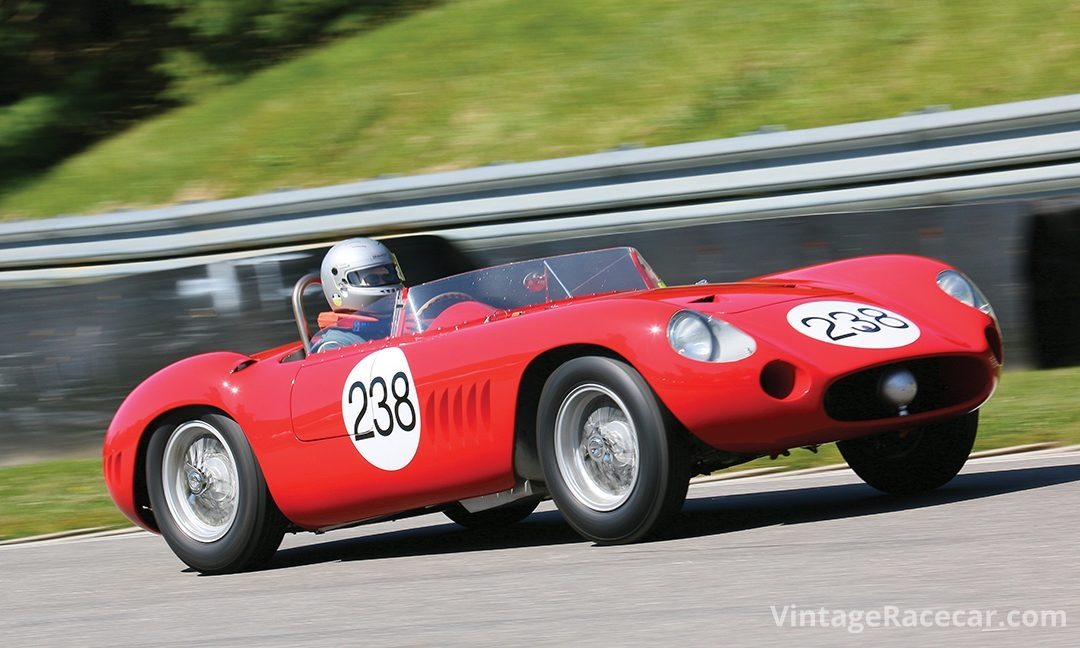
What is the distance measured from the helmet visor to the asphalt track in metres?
1.15

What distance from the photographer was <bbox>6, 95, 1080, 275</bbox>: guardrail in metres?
8.70

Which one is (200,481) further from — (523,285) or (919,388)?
(919,388)

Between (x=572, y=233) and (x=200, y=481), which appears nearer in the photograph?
(x=200, y=481)

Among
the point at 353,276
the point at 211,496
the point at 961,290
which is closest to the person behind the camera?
the point at 961,290

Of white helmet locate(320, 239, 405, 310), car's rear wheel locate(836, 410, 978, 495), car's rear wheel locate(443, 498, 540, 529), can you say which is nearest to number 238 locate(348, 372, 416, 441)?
car's rear wheel locate(443, 498, 540, 529)

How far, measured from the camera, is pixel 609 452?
4.86m

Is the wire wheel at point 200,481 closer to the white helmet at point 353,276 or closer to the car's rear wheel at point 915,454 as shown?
the white helmet at point 353,276

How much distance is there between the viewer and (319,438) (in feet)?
18.5

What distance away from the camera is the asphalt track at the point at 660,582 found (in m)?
3.57

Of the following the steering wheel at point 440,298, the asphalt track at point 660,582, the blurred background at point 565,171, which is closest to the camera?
the asphalt track at point 660,582

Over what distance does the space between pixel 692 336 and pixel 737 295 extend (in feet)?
1.41

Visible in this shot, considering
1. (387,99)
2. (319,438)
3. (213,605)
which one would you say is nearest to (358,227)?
(387,99)

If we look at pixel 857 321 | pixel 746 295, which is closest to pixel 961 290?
pixel 857 321

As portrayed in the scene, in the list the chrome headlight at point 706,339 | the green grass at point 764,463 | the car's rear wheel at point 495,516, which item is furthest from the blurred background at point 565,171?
the chrome headlight at point 706,339
